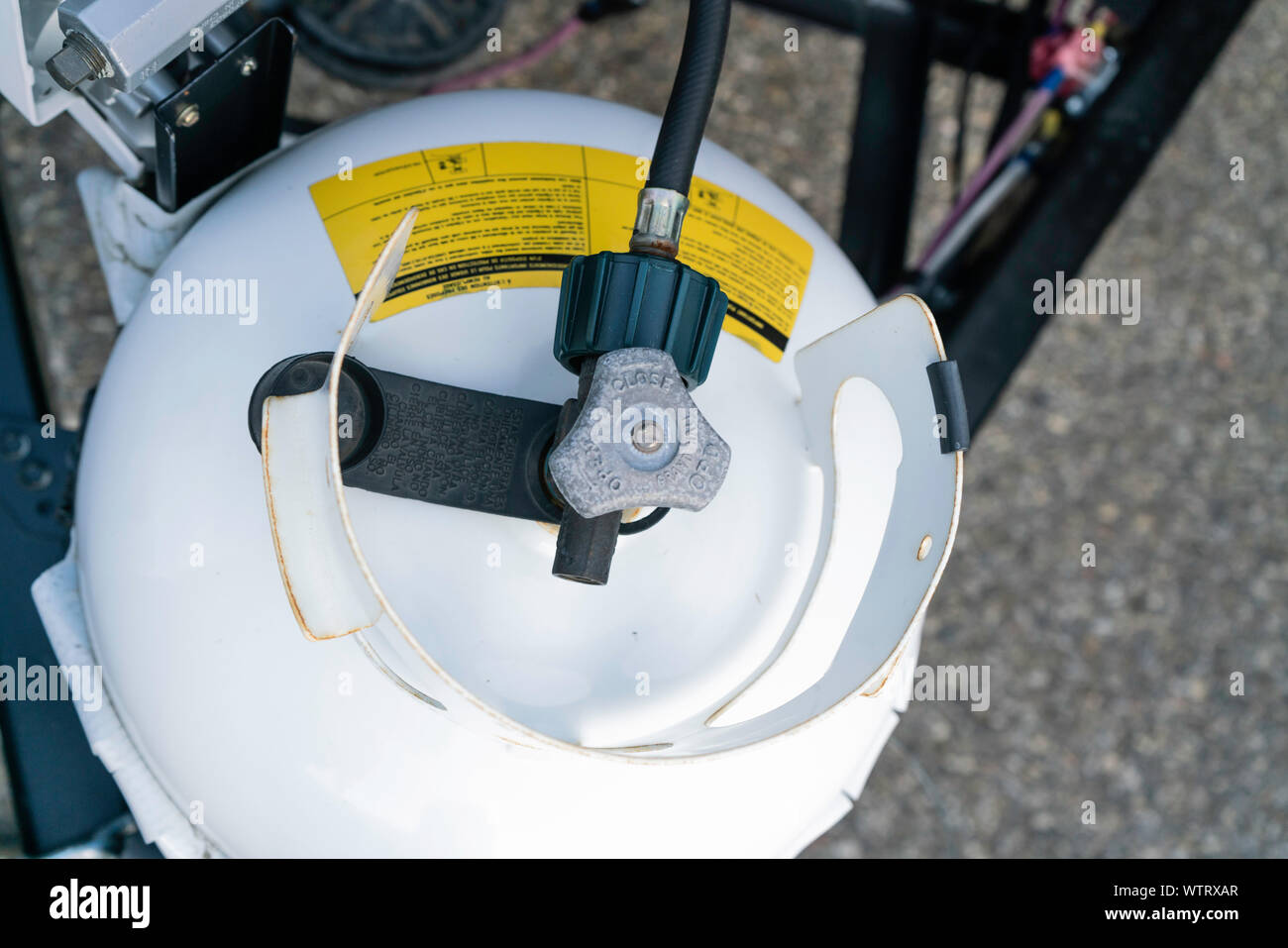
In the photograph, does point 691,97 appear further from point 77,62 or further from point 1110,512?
point 1110,512

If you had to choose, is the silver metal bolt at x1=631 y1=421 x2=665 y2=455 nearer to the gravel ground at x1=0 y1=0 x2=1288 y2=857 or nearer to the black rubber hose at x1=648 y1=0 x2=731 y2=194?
the black rubber hose at x1=648 y1=0 x2=731 y2=194

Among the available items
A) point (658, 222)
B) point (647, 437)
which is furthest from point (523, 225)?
point (647, 437)

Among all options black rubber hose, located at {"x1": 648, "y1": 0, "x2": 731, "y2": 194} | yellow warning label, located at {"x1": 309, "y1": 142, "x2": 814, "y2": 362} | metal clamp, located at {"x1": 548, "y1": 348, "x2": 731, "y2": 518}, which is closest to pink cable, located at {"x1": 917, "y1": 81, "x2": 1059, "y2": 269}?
yellow warning label, located at {"x1": 309, "y1": 142, "x2": 814, "y2": 362}

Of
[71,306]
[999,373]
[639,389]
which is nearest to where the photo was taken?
[639,389]

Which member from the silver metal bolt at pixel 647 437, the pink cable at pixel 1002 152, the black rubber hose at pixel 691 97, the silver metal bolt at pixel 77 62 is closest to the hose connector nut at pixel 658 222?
the black rubber hose at pixel 691 97

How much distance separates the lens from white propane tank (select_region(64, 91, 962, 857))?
58 cm

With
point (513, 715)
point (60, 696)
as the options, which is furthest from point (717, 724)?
point (60, 696)

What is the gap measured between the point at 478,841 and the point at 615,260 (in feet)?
1.18

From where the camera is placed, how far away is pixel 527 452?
1.92 ft

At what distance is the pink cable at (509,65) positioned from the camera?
1405 mm

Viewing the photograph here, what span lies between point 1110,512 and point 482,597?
1331 mm

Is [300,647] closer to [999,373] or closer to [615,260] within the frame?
[615,260]

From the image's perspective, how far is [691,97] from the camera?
58 cm

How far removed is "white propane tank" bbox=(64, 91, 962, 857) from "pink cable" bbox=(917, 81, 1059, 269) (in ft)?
1.69
